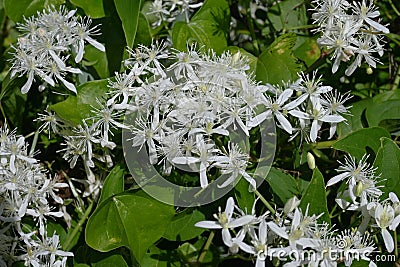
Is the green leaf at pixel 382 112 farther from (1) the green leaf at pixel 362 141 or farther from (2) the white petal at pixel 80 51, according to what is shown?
(2) the white petal at pixel 80 51

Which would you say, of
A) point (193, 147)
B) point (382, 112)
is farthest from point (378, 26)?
point (193, 147)

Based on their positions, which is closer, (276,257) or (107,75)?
(276,257)

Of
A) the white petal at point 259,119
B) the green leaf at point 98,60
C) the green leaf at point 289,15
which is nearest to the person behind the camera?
the white petal at point 259,119

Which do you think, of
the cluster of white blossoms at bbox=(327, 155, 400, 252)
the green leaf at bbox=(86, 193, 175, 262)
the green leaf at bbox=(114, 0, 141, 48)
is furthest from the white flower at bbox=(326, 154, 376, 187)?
the green leaf at bbox=(114, 0, 141, 48)

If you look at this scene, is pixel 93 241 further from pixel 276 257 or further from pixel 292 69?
pixel 292 69

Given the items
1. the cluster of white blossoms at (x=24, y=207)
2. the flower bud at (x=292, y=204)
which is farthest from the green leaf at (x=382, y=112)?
the cluster of white blossoms at (x=24, y=207)

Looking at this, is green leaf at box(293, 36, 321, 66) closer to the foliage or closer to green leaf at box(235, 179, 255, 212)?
the foliage

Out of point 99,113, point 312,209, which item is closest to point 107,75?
point 99,113

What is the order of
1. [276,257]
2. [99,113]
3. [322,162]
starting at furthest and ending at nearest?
[322,162] → [99,113] → [276,257]
